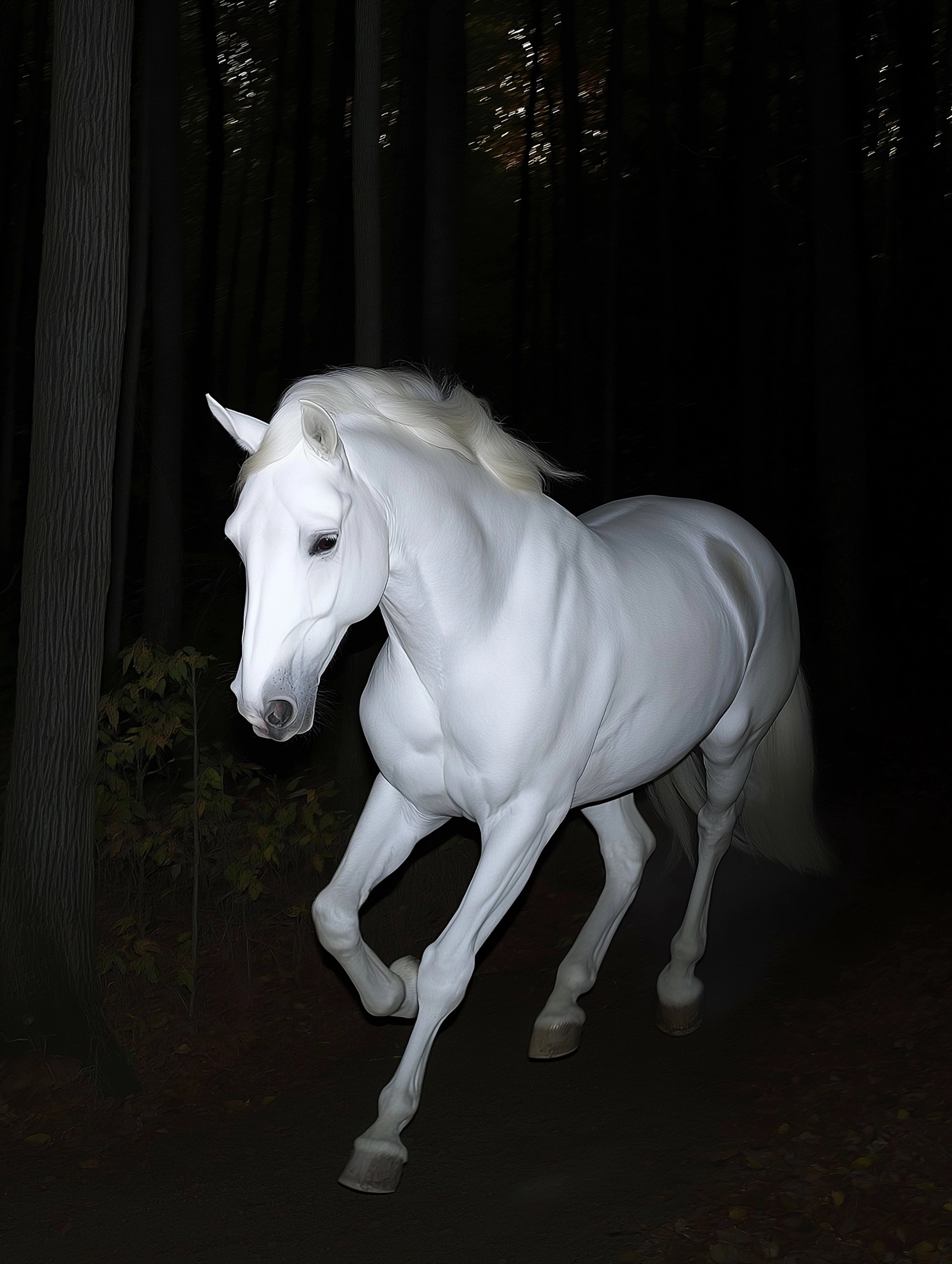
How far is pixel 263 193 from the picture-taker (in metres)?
24.4

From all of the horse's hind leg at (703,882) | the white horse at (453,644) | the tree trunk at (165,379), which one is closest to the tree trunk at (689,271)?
the tree trunk at (165,379)

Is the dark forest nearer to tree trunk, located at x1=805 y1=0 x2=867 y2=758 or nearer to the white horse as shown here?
tree trunk, located at x1=805 y1=0 x2=867 y2=758

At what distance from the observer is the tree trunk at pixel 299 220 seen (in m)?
16.9

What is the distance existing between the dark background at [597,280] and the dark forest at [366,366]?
0.06 m

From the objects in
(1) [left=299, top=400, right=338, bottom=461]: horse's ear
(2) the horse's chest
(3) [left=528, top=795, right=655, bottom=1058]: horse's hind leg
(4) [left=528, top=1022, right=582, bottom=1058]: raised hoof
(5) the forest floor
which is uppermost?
(1) [left=299, top=400, right=338, bottom=461]: horse's ear

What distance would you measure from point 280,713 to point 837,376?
670cm

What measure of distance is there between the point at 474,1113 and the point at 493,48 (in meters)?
21.9

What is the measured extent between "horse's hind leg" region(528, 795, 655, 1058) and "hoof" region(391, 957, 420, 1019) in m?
0.65

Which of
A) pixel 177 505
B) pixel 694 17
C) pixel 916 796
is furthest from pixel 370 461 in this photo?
pixel 694 17

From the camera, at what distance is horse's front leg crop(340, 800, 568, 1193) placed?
11.4ft

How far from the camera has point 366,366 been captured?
235 inches

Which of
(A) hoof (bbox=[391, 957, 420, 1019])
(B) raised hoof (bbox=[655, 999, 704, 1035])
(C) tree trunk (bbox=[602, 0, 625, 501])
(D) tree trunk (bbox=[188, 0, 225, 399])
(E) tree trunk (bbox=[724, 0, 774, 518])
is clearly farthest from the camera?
(D) tree trunk (bbox=[188, 0, 225, 399])

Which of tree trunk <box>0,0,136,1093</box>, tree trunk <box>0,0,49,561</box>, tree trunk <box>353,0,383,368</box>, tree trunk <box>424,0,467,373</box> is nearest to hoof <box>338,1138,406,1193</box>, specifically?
tree trunk <box>0,0,136,1093</box>

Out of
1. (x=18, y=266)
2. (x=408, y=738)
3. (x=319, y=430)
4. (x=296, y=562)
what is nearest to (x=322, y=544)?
(x=296, y=562)
